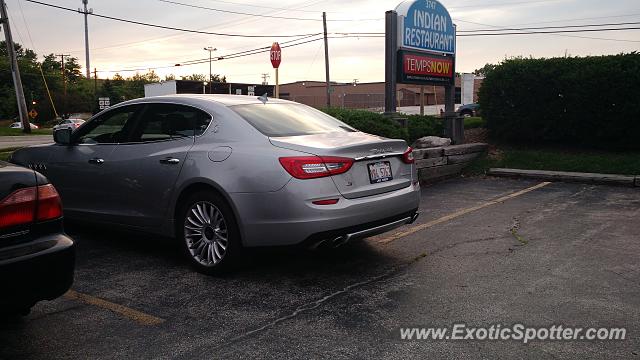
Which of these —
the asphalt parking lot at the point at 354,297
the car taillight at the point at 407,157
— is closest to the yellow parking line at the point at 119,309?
the asphalt parking lot at the point at 354,297

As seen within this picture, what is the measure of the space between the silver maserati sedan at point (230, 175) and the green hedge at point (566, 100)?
→ 7.20 metres

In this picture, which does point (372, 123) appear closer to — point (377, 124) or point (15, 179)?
point (377, 124)

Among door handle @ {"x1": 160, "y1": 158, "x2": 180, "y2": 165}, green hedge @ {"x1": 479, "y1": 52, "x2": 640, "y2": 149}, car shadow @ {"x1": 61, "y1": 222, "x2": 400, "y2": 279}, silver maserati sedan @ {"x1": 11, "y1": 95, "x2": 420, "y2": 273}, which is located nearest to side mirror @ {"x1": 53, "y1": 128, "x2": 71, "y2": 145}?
silver maserati sedan @ {"x1": 11, "y1": 95, "x2": 420, "y2": 273}

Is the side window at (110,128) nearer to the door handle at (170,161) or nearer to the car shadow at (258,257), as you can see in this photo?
the door handle at (170,161)

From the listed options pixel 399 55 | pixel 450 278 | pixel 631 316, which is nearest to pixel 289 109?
pixel 450 278

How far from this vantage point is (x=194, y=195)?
469 centimetres

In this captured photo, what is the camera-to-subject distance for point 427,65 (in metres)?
11.6

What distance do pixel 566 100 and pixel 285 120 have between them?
7.98m

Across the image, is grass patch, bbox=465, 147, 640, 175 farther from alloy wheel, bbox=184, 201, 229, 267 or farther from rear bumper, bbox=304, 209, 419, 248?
alloy wheel, bbox=184, 201, 229, 267

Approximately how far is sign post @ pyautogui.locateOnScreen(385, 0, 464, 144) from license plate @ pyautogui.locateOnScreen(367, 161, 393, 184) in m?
6.26

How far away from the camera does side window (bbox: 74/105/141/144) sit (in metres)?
5.48

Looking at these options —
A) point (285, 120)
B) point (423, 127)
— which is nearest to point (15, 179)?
point (285, 120)

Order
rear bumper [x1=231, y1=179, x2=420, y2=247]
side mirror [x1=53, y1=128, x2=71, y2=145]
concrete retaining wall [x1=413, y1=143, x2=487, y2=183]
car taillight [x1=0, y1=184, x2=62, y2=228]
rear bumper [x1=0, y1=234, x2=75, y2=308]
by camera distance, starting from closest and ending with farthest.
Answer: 1. rear bumper [x1=0, y1=234, x2=75, y2=308]
2. car taillight [x1=0, y1=184, x2=62, y2=228]
3. rear bumper [x1=231, y1=179, x2=420, y2=247]
4. side mirror [x1=53, y1=128, x2=71, y2=145]
5. concrete retaining wall [x1=413, y1=143, x2=487, y2=183]

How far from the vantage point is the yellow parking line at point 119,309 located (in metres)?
3.72
